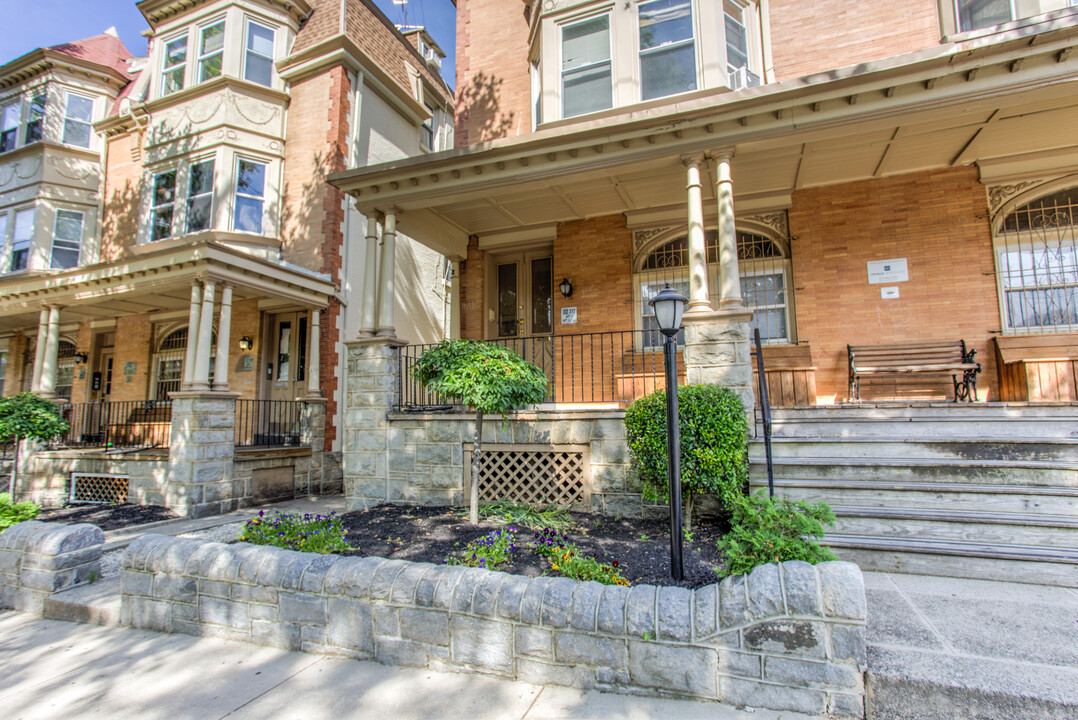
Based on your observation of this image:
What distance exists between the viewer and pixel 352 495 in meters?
6.66

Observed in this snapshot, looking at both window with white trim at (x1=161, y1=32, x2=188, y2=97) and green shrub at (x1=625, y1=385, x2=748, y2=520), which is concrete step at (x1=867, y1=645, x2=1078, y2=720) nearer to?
green shrub at (x1=625, y1=385, x2=748, y2=520)

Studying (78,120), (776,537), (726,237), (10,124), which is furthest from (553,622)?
(10,124)

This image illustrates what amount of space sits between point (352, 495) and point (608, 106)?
22.5 ft

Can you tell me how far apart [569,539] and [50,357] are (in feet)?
36.8

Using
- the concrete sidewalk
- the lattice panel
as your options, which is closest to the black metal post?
the concrete sidewalk

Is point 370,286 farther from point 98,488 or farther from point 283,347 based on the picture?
point 98,488

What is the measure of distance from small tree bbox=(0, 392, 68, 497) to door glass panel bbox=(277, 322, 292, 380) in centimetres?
361

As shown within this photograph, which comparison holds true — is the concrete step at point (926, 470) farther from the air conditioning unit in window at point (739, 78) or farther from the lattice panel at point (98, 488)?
the lattice panel at point (98, 488)

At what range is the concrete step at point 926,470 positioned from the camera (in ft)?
13.3

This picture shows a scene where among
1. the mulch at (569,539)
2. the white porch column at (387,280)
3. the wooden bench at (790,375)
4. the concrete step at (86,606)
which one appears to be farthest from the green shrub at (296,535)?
the wooden bench at (790,375)

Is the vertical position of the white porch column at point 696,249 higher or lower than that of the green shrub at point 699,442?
higher

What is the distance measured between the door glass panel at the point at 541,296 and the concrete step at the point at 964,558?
238 inches

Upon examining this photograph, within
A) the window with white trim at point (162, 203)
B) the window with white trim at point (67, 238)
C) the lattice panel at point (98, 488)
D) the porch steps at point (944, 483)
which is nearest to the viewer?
the porch steps at point (944, 483)

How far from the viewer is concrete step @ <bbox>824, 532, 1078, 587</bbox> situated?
3355 millimetres
